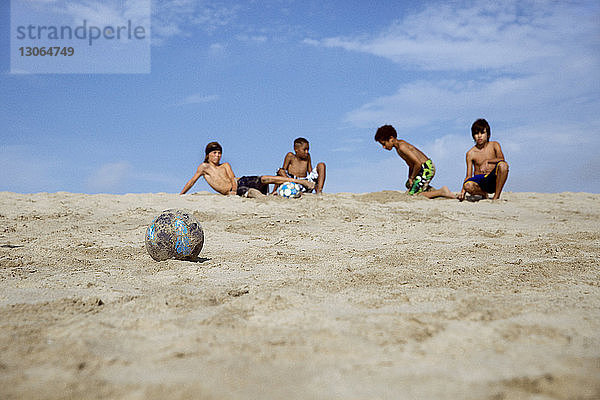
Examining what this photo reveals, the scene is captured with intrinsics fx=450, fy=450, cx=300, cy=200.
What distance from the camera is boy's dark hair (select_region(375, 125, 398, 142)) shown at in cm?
1070

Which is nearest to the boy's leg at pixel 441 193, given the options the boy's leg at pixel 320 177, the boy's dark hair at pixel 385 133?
the boy's dark hair at pixel 385 133

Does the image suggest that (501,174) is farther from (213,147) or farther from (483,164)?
(213,147)

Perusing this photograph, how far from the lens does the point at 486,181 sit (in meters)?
9.66

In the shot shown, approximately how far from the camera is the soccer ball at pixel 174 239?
4.35 metres

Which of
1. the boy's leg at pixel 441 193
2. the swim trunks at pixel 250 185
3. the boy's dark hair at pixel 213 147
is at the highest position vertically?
the boy's dark hair at pixel 213 147

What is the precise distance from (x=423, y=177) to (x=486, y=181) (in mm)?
1448

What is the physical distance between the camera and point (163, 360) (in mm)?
1945

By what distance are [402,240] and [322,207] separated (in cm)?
270

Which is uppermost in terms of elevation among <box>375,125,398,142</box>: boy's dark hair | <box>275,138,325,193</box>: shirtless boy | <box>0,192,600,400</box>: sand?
<box>375,125,398,142</box>: boy's dark hair

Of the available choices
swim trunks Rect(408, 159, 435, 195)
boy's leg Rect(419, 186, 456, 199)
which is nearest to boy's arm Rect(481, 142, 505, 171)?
boy's leg Rect(419, 186, 456, 199)

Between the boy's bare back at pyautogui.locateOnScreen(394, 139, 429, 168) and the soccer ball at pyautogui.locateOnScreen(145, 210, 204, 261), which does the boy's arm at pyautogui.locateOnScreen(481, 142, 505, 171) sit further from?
the soccer ball at pyautogui.locateOnScreen(145, 210, 204, 261)

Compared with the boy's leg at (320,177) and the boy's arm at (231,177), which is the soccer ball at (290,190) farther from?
the boy's arm at (231,177)

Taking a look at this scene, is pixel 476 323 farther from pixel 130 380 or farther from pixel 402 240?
pixel 402 240

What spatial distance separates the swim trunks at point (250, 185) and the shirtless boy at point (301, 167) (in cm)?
81
